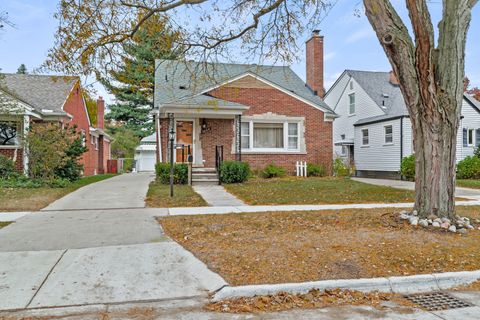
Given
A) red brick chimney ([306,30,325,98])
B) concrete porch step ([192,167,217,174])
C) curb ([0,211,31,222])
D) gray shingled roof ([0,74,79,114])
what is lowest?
curb ([0,211,31,222])

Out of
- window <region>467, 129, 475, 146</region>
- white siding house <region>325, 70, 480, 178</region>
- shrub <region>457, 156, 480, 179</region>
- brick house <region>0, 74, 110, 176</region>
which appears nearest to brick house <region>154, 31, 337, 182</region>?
brick house <region>0, 74, 110, 176</region>

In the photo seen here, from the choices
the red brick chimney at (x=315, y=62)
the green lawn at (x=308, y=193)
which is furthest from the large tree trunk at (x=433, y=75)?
the red brick chimney at (x=315, y=62)

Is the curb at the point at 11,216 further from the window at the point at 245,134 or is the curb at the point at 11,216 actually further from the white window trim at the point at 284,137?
the window at the point at 245,134

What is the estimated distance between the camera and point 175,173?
50.0ft

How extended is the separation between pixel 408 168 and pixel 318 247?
1527 centimetres

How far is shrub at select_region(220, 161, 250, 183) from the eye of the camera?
15.6 meters

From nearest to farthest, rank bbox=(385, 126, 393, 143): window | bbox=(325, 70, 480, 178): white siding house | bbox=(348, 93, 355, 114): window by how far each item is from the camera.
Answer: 1. bbox=(325, 70, 480, 178): white siding house
2. bbox=(385, 126, 393, 143): window
3. bbox=(348, 93, 355, 114): window

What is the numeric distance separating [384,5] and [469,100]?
59.4 feet

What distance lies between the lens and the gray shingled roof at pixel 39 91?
18.4 m

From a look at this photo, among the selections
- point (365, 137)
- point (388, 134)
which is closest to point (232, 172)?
point (388, 134)

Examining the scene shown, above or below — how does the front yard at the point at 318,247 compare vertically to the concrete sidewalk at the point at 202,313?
above

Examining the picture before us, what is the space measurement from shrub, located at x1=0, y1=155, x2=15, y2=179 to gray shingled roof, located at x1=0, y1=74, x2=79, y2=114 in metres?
2.71

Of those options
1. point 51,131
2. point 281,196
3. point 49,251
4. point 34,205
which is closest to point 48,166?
point 51,131

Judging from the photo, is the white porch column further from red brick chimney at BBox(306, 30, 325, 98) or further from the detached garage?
the detached garage
